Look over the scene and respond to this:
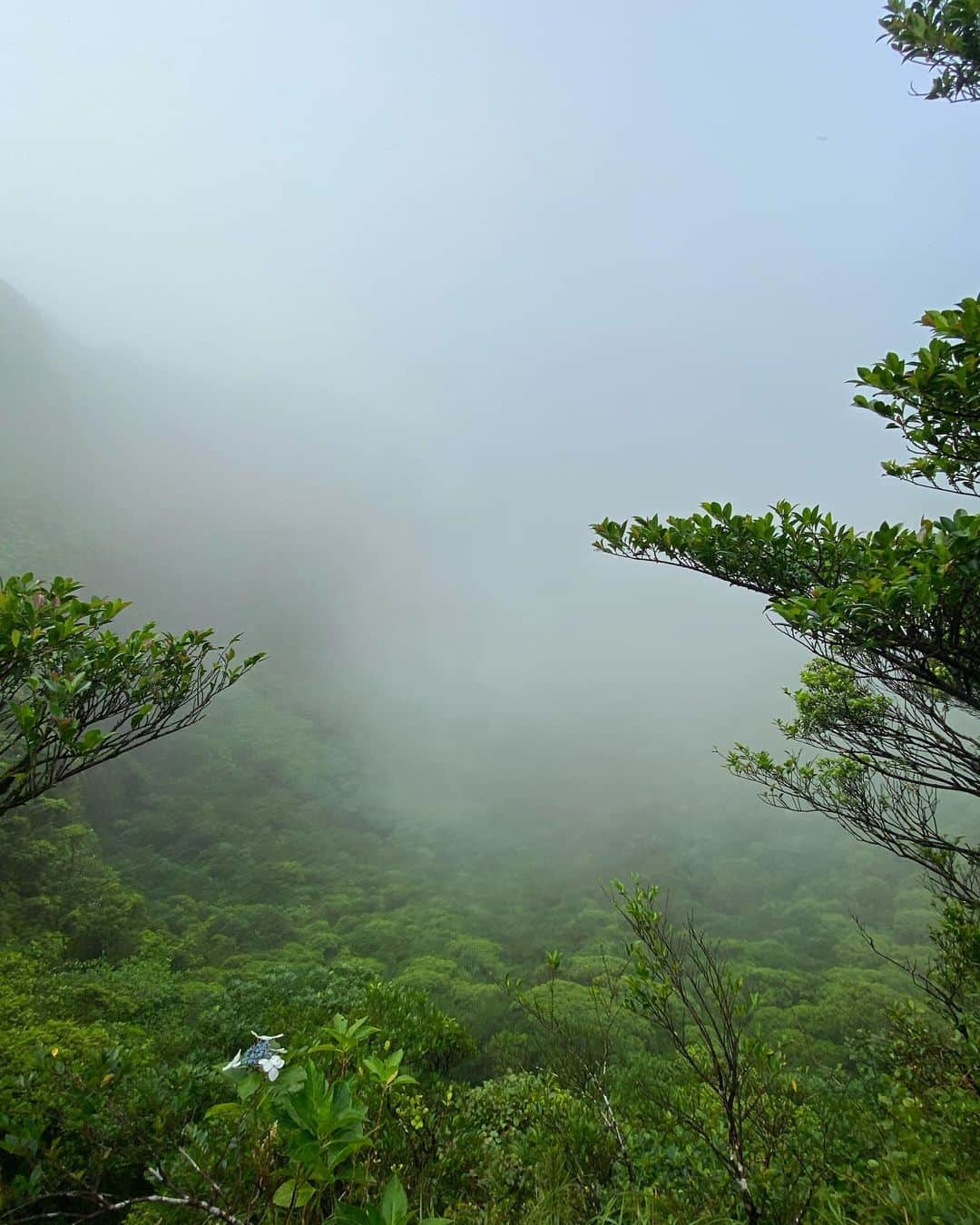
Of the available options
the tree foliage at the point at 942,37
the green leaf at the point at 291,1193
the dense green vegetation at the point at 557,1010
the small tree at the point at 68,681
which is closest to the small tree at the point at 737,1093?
the dense green vegetation at the point at 557,1010

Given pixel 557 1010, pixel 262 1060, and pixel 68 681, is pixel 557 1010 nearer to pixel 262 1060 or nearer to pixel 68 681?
pixel 262 1060

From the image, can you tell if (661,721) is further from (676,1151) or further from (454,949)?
(676,1151)

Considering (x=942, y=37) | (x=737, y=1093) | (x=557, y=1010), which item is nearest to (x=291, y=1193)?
(x=737, y=1093)

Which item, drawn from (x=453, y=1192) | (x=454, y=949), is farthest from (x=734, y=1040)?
(x=454, y=949)

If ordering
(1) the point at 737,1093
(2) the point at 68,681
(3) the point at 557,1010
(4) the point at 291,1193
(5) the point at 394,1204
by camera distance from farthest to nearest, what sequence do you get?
(3) the point at 557,1010 → (1) the point at 737,1093 → (2) the point at 68,681 → (4) the point at 291,1193 → (5) the point at 394,1204

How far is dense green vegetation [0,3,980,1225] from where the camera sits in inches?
81.2

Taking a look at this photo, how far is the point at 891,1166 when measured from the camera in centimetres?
247

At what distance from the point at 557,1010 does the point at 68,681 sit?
9917 millimetres

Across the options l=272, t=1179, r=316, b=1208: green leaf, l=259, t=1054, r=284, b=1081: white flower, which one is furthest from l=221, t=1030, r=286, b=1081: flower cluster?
l=272, t=1179, r=316, b=1208: green leaf

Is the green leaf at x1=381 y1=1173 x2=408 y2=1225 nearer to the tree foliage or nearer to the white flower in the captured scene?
the white flower

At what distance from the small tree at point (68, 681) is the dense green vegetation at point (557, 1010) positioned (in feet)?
0.06

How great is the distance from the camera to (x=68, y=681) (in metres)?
2.09

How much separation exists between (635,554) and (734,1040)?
2596mm

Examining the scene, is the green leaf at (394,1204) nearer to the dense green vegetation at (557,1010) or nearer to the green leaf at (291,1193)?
the dense green vegetation at (557,1010)
